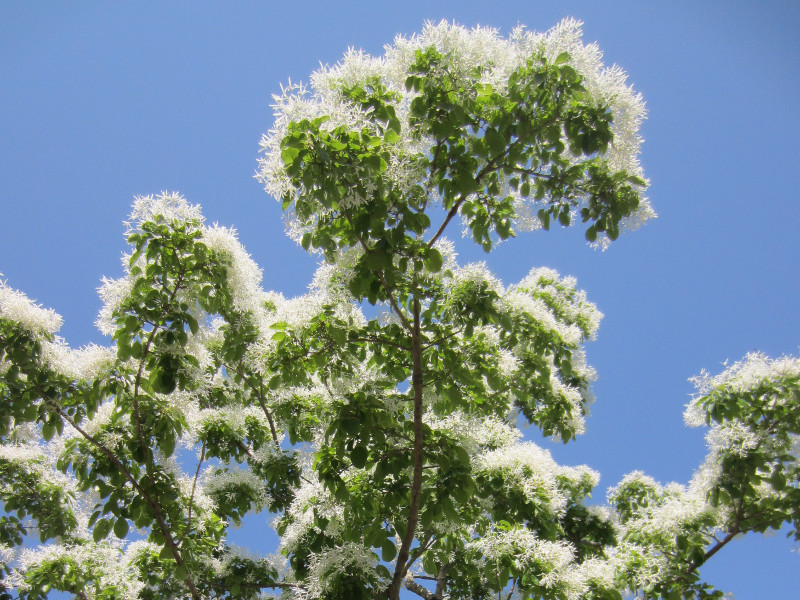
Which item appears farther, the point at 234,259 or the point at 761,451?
the point at 761,451

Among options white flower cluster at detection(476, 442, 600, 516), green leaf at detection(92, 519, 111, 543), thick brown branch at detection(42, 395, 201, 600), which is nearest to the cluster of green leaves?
white flower cluster at detection(476, 442, 600, 516)

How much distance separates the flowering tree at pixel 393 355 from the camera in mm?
3291

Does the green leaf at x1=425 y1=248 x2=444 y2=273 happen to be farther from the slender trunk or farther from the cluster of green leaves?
the cluster of green leaves

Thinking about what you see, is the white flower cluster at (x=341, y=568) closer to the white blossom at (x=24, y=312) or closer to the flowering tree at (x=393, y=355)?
the flowering tree at (x=393, y=355)

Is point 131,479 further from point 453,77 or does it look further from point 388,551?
point 453,77

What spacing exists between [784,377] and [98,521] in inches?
194

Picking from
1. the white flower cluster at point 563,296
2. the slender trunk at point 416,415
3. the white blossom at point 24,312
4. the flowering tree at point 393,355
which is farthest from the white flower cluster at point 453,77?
the white flower cluster at point 563,296

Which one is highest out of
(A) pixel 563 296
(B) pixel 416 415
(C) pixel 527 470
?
(A) pixel 563 296

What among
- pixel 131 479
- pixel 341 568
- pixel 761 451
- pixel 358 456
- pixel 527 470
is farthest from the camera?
pixel 527 470

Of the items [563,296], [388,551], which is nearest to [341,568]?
[388,551]

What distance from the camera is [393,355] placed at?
3.95m

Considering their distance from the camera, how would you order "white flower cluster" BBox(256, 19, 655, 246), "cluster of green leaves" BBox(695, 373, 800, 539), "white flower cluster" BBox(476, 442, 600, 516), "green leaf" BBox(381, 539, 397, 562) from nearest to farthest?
"white flower cluster" BBox(256, 19, 655, 246) → "green leaf" BBox(381, 539, 397, 562) → "cluster of green leaves" BBox(695, 373, 800, 539) → "white flower cluster" BBox(476, 442, 600, 516)

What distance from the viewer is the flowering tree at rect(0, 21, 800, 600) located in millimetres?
3291

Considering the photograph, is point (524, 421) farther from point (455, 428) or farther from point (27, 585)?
point (27, 585)
